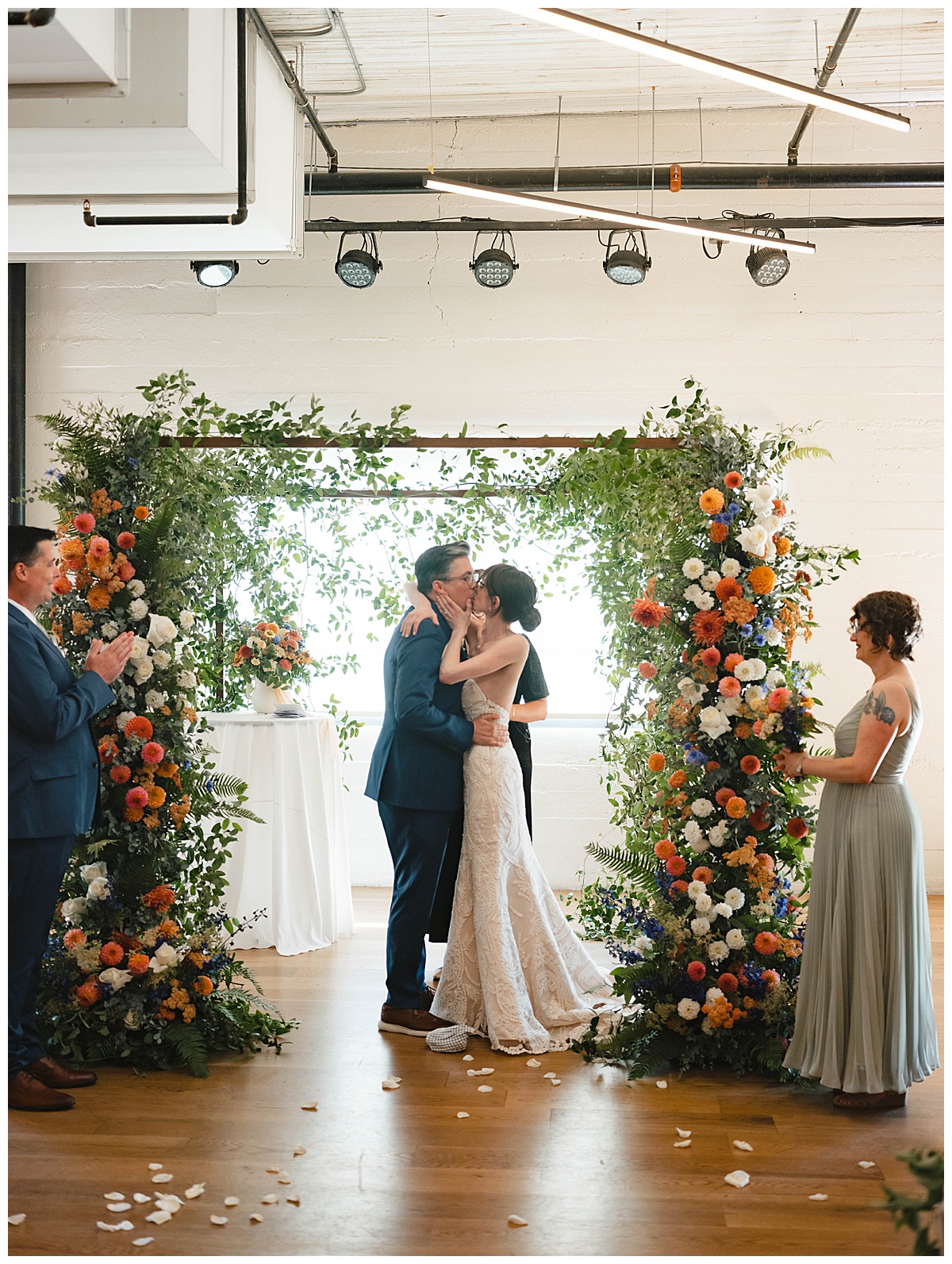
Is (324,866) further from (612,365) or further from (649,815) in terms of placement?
(612,365)

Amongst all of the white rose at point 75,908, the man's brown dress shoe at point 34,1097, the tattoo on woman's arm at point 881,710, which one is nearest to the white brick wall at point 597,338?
the white rose at point 75,908

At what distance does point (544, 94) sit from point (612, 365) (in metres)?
1.79

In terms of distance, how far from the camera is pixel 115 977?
12.6 feet

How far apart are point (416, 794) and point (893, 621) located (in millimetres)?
1872

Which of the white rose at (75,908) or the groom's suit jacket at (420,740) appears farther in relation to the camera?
the groom's suit jacket at (420,740)

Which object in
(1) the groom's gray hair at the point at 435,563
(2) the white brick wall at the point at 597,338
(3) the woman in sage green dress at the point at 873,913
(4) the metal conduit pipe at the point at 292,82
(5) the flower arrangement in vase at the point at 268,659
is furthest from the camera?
(2) the white brick wall at the point at 597,338

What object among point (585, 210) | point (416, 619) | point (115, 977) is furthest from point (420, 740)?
point (585, 210)

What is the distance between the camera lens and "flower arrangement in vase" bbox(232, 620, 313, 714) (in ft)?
18.7

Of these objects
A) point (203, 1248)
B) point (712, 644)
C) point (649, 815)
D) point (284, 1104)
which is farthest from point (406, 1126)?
point (712, 644)

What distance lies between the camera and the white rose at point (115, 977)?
3834mm

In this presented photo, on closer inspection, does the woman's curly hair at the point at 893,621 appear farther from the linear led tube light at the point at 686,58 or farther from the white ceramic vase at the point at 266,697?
the white ceramic vase at the point at 266,697

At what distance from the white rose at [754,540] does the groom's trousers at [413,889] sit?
1531 millimetres

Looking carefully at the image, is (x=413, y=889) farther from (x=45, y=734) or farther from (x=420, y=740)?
(x=45, y=734)

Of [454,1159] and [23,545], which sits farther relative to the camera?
[23,545]
